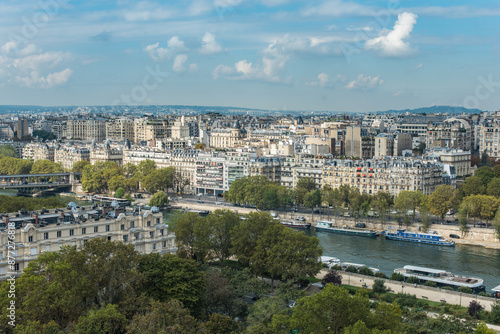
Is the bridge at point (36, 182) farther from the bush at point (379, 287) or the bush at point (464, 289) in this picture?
the bush at point (464, 289)

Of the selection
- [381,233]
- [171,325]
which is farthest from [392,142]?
[171,325]

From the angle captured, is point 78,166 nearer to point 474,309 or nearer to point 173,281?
point 173,281

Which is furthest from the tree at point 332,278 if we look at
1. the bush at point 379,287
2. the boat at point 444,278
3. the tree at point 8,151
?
the tree at point 8,151

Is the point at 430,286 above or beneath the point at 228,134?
beneath

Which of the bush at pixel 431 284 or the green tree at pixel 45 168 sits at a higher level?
the green tree at pixel 45 168

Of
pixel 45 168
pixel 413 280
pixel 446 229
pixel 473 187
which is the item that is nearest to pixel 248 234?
pixel 413 280

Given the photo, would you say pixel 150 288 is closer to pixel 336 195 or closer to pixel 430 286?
pixel 430 286
